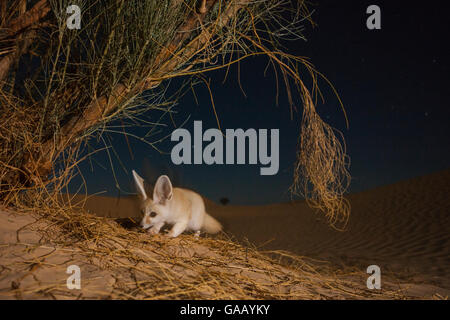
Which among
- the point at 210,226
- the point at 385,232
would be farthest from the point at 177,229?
the point at 385,232

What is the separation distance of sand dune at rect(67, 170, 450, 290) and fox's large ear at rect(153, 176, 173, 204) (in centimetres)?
101

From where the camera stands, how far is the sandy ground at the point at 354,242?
1871 mm

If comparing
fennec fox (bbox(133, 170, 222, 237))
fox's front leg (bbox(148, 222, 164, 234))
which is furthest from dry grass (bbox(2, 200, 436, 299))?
fennec fox (bbox(133, 170, 222, 237))

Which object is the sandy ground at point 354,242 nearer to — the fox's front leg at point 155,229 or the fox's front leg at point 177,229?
the fox's front leg at point 155,229

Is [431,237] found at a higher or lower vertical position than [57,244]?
lower

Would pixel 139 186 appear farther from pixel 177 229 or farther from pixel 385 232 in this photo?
pixel 385 232

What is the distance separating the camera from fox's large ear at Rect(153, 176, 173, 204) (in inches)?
138

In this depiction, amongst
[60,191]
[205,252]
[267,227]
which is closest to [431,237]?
[267,227]

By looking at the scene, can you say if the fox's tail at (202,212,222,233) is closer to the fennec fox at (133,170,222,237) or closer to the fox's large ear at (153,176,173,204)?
the fennec fox at (133,170,222,237)

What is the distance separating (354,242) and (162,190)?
960 centimetres

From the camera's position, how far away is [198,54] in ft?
10.9

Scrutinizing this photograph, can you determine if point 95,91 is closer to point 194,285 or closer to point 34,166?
point 34,166

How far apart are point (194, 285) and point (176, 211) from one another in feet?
6.14

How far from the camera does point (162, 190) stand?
11.7 ft
